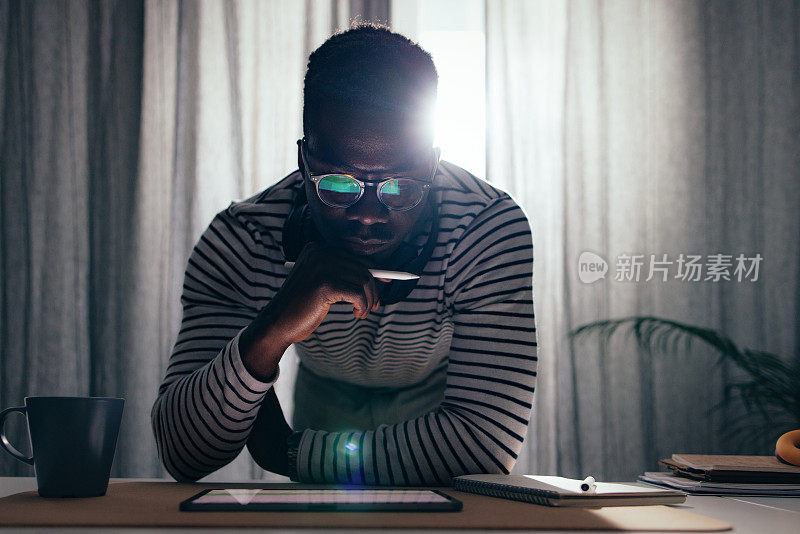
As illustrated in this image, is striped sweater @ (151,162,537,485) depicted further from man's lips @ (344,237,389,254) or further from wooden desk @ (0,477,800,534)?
wooden desk @ (0,477,800,534)

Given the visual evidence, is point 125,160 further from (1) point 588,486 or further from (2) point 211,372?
(1) point 588,486

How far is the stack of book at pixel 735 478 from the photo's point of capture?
2.80 ft

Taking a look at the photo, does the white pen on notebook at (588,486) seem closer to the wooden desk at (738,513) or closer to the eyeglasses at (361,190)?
the wooden desk at (738,513)

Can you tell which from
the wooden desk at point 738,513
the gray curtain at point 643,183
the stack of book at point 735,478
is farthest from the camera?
the gray curtain at point 643,183

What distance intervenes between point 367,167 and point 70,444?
499mm

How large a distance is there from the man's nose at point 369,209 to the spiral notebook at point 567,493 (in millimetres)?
394

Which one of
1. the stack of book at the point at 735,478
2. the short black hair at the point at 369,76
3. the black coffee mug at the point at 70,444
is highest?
the short black hair at the point at 369,76

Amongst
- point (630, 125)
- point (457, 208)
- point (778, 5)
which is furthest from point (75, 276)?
point (778, 5)

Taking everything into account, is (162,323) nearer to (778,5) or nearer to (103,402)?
(103,402)

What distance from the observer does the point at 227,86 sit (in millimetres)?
2479

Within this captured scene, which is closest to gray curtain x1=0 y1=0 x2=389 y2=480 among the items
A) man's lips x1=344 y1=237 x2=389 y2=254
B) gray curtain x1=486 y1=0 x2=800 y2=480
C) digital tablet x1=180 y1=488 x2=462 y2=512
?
gray curtain x1=486 y1=0 x2=800 y2=480

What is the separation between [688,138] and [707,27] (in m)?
0.43

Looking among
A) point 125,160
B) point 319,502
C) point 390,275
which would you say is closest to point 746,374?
point 390,275

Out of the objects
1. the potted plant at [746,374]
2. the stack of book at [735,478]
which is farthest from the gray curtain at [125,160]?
the stack of book at [735,478]
